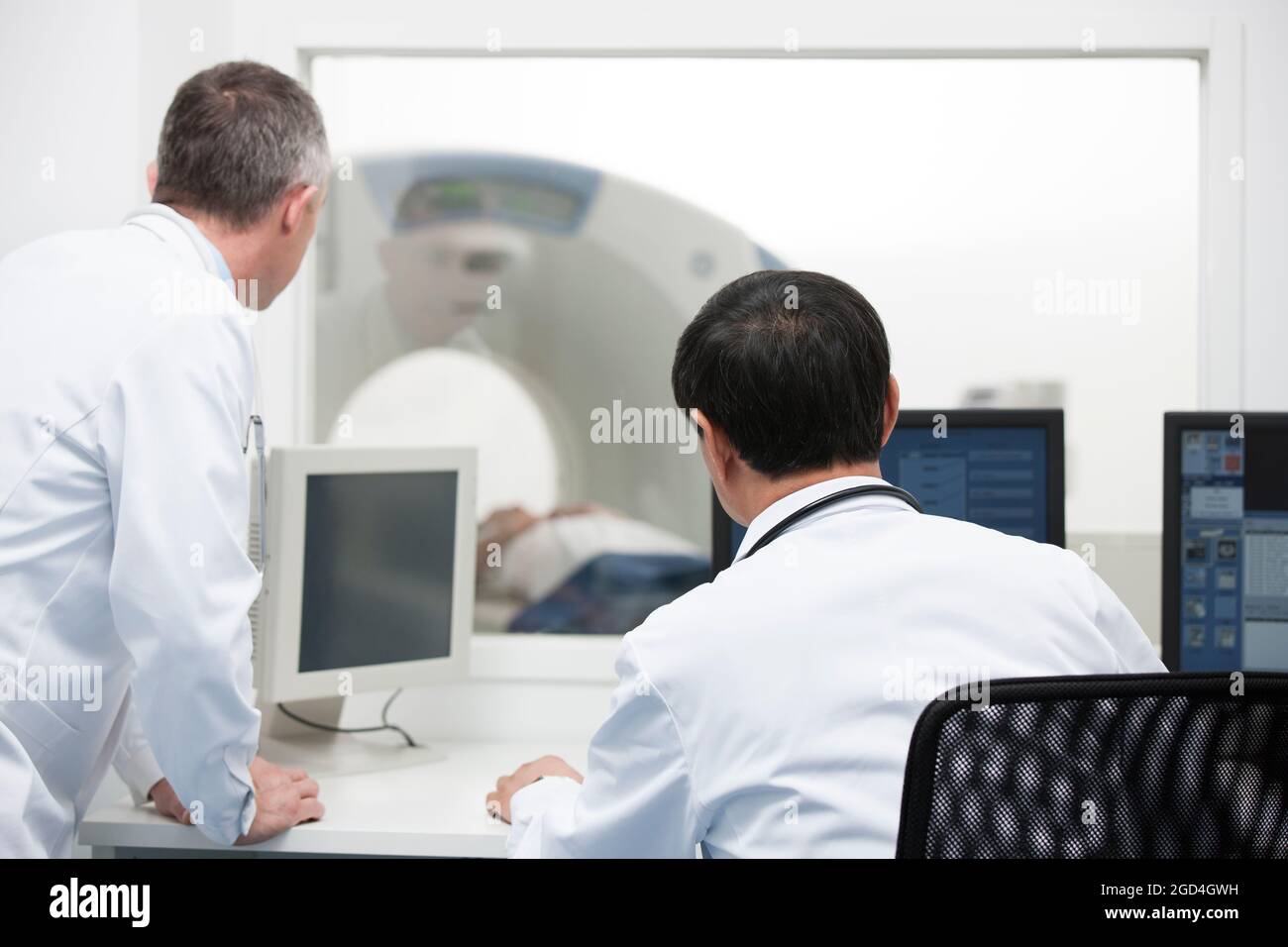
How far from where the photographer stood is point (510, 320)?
6.88ft

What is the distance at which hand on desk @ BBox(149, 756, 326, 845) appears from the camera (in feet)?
4.69

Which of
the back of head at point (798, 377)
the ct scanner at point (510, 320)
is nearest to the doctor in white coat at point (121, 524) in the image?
the back of head at point (798, 377)

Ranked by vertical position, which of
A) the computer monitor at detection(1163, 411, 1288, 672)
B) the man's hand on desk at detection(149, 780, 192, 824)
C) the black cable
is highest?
the computer monitor at detection(1163, 411, 1288, 672)

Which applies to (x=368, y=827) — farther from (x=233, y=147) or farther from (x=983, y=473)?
(x=983, y=473)

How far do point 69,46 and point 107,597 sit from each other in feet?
3.71

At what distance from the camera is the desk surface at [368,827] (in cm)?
145

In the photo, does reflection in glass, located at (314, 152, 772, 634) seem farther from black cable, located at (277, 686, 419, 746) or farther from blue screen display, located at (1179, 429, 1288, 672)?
blue screen display, located at (1179, 429, 1288, 672)

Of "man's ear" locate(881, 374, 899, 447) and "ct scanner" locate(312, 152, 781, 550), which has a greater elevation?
"ct scanner" locate(312, 152, 781, 550)

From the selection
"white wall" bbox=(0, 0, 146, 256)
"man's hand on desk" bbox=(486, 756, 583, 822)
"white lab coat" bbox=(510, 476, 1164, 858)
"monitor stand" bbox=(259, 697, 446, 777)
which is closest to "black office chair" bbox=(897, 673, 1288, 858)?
"white lab coat" bbox=(510, 476, 1164, 858)

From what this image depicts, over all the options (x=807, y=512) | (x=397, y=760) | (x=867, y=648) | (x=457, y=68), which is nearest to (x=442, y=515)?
(x=397, y=760)

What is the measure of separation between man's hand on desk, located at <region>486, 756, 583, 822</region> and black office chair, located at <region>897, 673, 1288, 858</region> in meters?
0.81

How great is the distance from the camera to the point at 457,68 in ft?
6.79

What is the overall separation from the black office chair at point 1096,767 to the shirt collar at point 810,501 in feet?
0.84
